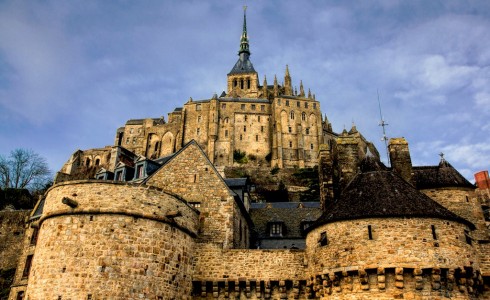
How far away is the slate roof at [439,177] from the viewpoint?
22.6 metres

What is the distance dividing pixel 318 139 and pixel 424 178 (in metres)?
75.1

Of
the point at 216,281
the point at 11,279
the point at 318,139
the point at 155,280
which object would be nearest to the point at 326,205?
the point at 216,281

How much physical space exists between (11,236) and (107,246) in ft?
85.2

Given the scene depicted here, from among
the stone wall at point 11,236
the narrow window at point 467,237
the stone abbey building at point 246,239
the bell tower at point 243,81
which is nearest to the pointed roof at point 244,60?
the bell tower at point 243,81

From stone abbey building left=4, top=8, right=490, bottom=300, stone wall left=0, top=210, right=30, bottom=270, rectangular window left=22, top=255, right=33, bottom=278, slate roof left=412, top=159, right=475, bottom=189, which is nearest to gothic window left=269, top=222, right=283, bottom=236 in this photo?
stone abbey building left=4, top=8, right=490, bottom=300

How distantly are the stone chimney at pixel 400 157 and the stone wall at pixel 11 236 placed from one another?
31.3m

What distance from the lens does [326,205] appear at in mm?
21750

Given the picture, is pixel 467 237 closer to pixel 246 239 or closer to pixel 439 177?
pixel 439 177

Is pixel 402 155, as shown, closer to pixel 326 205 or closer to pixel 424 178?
pixel 424 178

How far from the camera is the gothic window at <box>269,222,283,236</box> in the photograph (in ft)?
99.6

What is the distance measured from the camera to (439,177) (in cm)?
2291

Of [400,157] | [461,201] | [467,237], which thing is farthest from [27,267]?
[461,201]

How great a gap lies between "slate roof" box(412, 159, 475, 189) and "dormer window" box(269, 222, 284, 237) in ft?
35.0

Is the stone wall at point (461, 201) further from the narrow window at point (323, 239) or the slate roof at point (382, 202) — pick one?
the narrow window at point (323, 239)
